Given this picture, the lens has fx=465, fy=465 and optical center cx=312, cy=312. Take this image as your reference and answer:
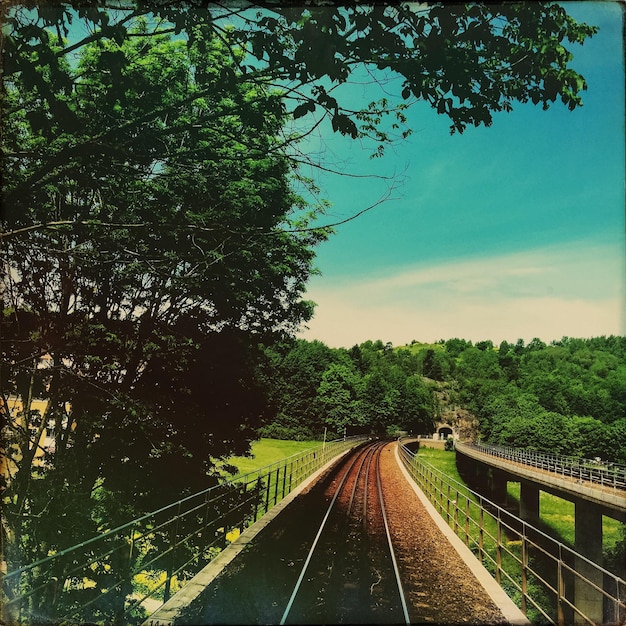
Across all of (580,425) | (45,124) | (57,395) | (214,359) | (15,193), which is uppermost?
(45,124)

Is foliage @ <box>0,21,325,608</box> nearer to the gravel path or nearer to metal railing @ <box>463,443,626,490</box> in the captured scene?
the gravel path

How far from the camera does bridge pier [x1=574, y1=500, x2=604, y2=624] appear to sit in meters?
17.2

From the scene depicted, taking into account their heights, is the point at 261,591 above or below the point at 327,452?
above

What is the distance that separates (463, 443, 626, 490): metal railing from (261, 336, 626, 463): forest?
938 mm

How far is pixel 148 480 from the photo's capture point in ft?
28.3

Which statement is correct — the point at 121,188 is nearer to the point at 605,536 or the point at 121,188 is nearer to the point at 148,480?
the point at 148,480

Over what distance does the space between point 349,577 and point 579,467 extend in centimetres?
1925

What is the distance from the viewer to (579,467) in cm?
2147

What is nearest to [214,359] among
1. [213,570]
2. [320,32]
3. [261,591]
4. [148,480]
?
[148,480]

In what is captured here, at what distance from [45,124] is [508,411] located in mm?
48202

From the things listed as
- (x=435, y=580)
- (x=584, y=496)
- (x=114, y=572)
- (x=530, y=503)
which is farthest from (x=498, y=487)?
(x=114, y=572)

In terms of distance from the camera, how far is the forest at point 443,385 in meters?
8.13

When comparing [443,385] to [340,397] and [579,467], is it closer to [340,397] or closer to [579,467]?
[579,467]

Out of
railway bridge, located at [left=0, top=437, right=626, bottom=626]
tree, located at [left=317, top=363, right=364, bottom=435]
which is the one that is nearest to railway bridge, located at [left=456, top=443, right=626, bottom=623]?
railway bridge, located at [left=0, top=437, right=626, bottom=626]
